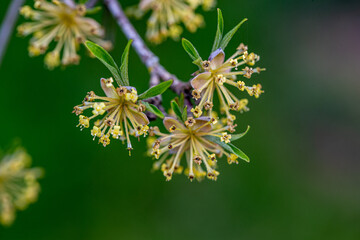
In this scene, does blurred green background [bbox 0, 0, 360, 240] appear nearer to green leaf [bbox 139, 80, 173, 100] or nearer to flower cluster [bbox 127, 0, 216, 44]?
flower cluster [bbox 127, 0, 216, 44]

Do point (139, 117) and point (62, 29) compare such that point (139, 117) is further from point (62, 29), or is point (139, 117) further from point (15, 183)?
point (15, 183)

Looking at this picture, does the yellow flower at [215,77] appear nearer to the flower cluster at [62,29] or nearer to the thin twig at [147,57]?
the thin twig at [147,57]

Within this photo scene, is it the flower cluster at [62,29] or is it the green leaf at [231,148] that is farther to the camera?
the flower cluster at [62,29]

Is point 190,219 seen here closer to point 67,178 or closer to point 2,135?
point 67,178

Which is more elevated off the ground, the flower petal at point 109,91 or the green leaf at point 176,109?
the flower petal at point 109,91

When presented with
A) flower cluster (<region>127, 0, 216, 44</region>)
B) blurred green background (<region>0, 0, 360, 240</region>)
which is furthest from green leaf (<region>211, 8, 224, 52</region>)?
blurred green background (<region>0, 0, 360, 240</region>)

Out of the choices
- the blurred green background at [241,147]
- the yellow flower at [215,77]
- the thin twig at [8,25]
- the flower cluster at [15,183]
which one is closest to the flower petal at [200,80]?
the yellow flower at [215,77]

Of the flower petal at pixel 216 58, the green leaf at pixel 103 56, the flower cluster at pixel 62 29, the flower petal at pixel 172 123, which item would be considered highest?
the flower cluster at pixel 62 29
